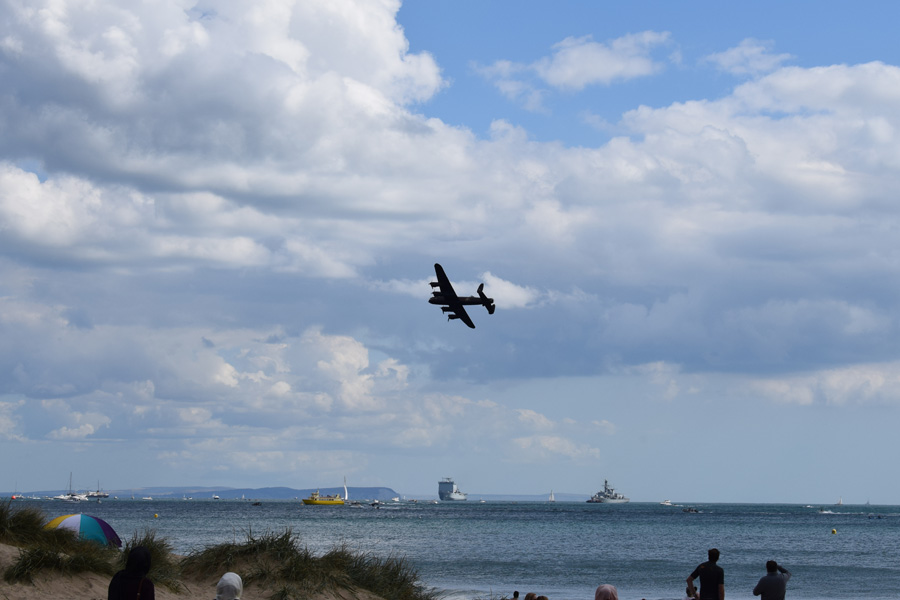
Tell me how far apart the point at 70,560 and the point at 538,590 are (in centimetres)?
2078

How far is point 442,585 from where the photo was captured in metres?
32.5

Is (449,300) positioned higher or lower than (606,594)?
higher

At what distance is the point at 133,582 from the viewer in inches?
338

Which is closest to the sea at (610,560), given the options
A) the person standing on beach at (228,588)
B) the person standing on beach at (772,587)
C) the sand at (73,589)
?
the sand at (73,589)

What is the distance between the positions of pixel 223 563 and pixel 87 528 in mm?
3073

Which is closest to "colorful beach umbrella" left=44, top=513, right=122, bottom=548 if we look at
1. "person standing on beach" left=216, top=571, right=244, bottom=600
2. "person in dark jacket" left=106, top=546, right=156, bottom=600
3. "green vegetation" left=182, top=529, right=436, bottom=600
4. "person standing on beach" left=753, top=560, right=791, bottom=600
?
"green vegetation" left=182, top=529, right=436, bottom=600

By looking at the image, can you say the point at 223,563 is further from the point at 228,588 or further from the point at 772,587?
the point at 772,587

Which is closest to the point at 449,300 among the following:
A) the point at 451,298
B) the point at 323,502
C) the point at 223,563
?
the point at 451,298

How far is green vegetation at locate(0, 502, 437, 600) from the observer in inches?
565

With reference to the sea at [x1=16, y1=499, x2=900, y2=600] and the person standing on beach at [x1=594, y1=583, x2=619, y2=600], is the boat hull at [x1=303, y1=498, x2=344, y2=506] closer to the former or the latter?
the sea at [x1=16, y1=499, x2=900, y2=600]

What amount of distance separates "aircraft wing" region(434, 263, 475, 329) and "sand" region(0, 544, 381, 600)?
13970 millimetres

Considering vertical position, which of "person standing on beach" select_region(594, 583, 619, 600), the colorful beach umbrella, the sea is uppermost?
"person standing on beach" select_region(594, 583, 619, 600)

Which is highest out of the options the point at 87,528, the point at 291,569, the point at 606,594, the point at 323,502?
the point at 606,594

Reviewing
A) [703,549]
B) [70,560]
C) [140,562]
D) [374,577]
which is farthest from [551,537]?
[140,562]
